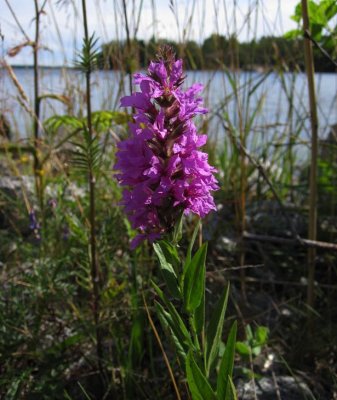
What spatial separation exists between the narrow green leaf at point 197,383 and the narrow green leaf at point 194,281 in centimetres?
12

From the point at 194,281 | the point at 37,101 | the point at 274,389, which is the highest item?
the point at 37,101

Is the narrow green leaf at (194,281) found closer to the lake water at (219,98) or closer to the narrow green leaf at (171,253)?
the narrow green leaf at (171,253)

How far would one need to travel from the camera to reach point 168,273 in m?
0.93

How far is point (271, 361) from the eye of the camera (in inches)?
64.0

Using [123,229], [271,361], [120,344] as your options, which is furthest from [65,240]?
[271,361]

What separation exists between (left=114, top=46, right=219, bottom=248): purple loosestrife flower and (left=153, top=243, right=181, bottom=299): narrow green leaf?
4cm

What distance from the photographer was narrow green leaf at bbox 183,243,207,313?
0.92 m

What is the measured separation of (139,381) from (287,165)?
1887 mm

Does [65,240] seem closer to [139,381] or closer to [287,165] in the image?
[139,381]

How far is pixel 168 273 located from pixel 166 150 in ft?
0.78

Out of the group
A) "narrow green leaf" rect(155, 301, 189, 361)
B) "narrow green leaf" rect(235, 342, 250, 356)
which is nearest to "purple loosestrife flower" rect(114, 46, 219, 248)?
"narrow green leaf" rect(155, 301, 189, 361)

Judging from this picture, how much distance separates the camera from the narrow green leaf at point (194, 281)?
3.01ft

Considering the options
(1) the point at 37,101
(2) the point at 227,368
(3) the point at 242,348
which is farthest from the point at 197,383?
(1) the point at 37,101

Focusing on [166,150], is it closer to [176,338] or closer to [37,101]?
[176,338]
